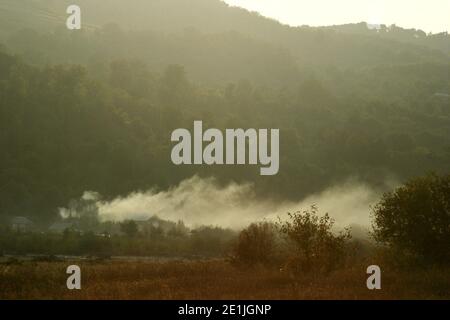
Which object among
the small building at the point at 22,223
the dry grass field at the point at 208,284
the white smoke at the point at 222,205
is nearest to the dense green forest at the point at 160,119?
the white smoke at the point at 222,205

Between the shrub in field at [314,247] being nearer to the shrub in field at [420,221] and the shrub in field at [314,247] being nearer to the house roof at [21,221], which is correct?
the shrub in field at [420,221]

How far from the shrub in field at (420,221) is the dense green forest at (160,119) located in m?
53.3

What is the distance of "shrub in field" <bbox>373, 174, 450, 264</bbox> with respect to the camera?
3083cm

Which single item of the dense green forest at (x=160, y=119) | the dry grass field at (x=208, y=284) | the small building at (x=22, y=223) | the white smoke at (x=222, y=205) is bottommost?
the dry grass field at (x=208, y=284)

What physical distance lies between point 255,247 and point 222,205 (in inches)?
2166

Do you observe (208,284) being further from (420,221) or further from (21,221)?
(21,221)

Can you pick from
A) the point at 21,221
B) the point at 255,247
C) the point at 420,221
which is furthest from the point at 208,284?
the point at 21,221

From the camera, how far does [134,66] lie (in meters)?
134

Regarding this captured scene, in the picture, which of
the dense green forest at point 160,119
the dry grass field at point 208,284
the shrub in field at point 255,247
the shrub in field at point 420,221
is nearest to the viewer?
the dry grass field at point 208,284

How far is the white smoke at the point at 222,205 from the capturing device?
262ft

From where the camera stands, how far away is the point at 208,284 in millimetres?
26578

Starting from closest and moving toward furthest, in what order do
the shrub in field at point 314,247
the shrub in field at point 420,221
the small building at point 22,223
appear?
the shrub in field at point 420,221
the shrub in field at point 314,247
the small building at point 22,223
